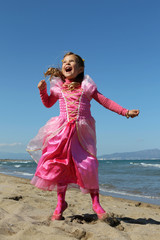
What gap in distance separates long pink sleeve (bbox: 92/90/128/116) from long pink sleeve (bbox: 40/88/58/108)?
55 cm

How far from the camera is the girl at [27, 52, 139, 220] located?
9.74ft

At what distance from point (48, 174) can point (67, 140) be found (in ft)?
1.47

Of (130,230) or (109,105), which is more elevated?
(109,105)

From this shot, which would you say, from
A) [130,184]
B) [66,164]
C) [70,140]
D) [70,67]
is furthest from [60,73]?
[130,184]

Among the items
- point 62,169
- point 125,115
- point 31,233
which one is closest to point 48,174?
point 62,169

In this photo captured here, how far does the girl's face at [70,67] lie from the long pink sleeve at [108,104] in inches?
15.1

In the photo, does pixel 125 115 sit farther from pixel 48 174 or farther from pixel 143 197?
pixel 143 197

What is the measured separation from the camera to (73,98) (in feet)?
10.6

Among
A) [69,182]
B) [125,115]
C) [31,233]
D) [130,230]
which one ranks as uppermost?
[125,115]

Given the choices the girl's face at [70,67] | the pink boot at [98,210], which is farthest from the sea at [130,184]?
the girl's face at [70,67]

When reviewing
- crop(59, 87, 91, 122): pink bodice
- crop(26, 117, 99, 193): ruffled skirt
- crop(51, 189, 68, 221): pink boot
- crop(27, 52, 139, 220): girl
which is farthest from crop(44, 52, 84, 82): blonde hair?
crop(51, 189, 68, 221): pink boot

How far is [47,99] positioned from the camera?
346cm

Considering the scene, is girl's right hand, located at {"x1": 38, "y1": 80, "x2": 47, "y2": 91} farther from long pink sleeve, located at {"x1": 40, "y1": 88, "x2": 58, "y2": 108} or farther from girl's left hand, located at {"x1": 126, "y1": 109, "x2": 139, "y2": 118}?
girl's left hand, located at {"x1": 126, "y1": 109, "x2": 139, "y2": 118}

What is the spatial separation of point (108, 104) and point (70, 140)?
0.67 metres
